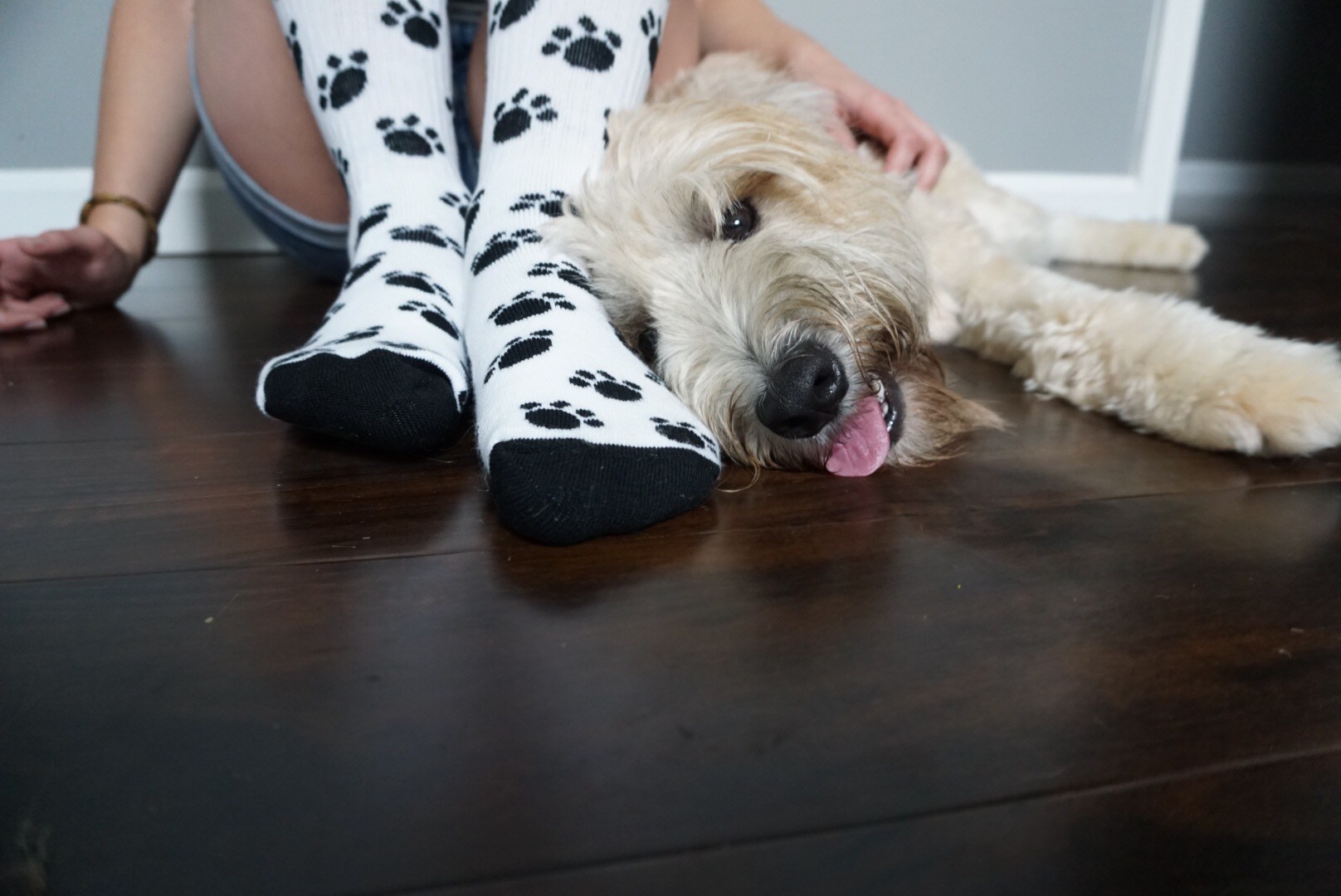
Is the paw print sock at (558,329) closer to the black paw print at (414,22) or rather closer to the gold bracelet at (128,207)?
the black paw print at (414,22)

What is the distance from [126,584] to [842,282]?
2.68 feet

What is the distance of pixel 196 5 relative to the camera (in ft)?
5.65

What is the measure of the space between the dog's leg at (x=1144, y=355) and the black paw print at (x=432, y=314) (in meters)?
0.83

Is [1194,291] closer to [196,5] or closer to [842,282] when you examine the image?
[842,282]

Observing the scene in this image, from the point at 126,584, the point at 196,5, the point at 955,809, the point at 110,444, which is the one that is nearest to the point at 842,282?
the point at 955,809

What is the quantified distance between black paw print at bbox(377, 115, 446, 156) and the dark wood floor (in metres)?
0.56

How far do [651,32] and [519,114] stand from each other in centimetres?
26

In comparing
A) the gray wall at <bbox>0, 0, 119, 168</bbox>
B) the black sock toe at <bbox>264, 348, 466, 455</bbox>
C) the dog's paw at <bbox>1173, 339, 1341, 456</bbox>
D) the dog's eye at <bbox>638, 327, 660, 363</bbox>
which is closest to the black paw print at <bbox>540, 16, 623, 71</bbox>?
the dog's eye at <bbox>638, 327, 660, 363</bbox>

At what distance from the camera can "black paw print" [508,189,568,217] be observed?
1320mm

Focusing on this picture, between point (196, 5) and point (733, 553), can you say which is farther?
point (196, 5)

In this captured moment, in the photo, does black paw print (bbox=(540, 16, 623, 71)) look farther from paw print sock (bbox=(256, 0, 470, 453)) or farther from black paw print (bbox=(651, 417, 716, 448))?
black paw print (bbox=(651, 417, 716, 448))

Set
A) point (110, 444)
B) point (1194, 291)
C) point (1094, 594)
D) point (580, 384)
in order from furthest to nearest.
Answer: point (1194, 291) < point (110, 444) < point (580, 384) < point (1094, 594)

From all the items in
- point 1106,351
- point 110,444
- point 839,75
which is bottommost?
point 110,444

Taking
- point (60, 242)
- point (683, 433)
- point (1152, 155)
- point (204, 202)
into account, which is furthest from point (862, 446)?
point (1152, 155)
